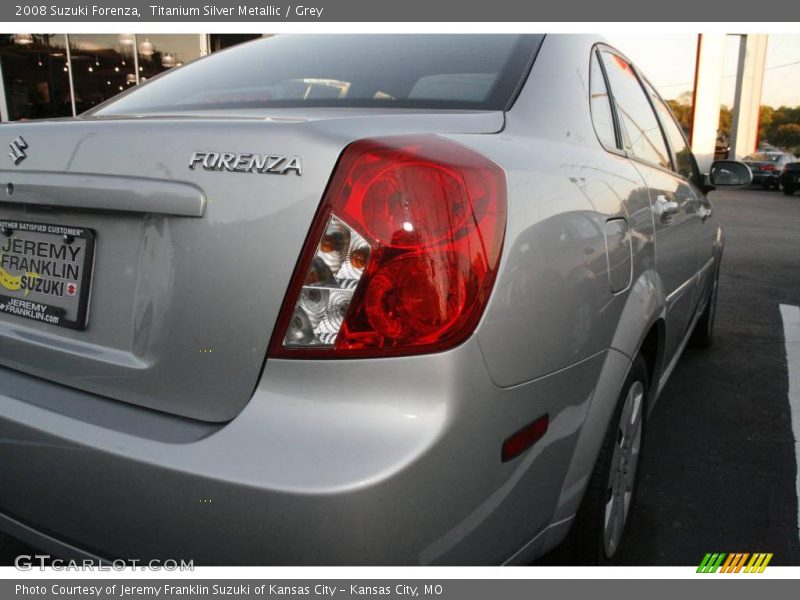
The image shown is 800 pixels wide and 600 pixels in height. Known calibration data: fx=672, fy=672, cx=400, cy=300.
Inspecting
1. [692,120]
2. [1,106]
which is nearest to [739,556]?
[1,106]

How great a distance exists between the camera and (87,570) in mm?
1409

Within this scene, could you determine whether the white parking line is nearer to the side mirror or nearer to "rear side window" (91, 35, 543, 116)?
the side mirror

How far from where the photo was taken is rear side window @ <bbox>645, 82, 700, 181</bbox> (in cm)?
311

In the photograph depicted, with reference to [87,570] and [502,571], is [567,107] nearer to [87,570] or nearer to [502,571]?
[502,571]

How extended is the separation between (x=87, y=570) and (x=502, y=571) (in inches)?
34.5

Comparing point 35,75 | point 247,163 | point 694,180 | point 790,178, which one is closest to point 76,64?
point 35,75

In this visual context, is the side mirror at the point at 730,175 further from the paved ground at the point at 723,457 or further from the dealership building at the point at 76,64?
the dealership building at the point at 76,64

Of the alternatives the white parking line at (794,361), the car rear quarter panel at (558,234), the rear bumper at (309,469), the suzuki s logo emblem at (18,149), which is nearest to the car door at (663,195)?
the car rear quarter panel at (558,234)

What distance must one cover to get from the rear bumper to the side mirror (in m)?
2.95

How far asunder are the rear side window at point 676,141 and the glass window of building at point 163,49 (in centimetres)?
987

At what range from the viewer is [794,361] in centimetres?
422

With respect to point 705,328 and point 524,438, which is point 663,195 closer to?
point 524,438

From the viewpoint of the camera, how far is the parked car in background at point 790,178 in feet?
73.5

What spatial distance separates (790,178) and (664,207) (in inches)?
944
